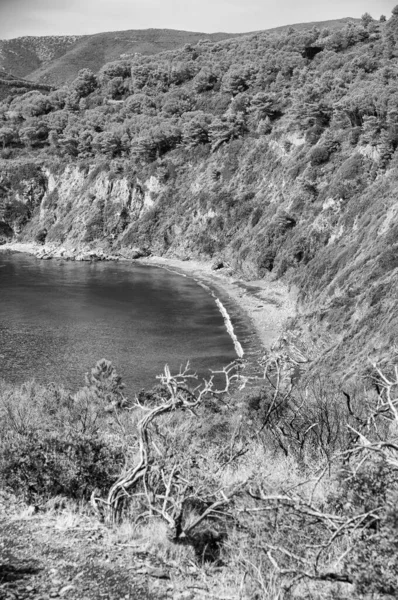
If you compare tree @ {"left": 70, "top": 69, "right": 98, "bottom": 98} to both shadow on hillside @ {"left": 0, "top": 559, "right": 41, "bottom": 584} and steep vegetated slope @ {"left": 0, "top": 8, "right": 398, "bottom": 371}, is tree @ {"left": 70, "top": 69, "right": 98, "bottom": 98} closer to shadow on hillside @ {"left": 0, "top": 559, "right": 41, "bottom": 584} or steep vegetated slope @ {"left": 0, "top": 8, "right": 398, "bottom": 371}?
steep vegetated slope @ {"left": 0, "top": 8, "right": 398, "bottom": 371}

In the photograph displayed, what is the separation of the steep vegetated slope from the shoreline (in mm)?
2874

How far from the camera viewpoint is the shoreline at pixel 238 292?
57812mm

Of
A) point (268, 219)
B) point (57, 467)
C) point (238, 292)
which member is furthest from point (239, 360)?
point (268, 219)

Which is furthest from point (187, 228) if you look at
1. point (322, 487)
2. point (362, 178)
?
point (322, 487)

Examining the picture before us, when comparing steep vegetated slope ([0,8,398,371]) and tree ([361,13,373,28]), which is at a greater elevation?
tree ([361,13,373,28])

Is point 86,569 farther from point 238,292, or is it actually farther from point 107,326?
point 238,292

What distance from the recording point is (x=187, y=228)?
110 m

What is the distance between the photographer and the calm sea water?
47812 millimetres

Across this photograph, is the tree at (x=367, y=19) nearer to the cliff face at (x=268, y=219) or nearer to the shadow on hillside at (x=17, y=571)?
the cliff face at (x=268, y=219)

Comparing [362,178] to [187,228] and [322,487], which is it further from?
[322,487]

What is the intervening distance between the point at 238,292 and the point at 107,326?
2170 centimetres

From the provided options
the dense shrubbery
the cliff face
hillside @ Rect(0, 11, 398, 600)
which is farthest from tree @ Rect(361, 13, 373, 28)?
the dense shrubbery

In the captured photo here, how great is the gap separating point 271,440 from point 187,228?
93.4m

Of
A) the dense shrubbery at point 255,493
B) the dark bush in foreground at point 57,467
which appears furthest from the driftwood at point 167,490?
the dark bush in foreground at point 57,467
